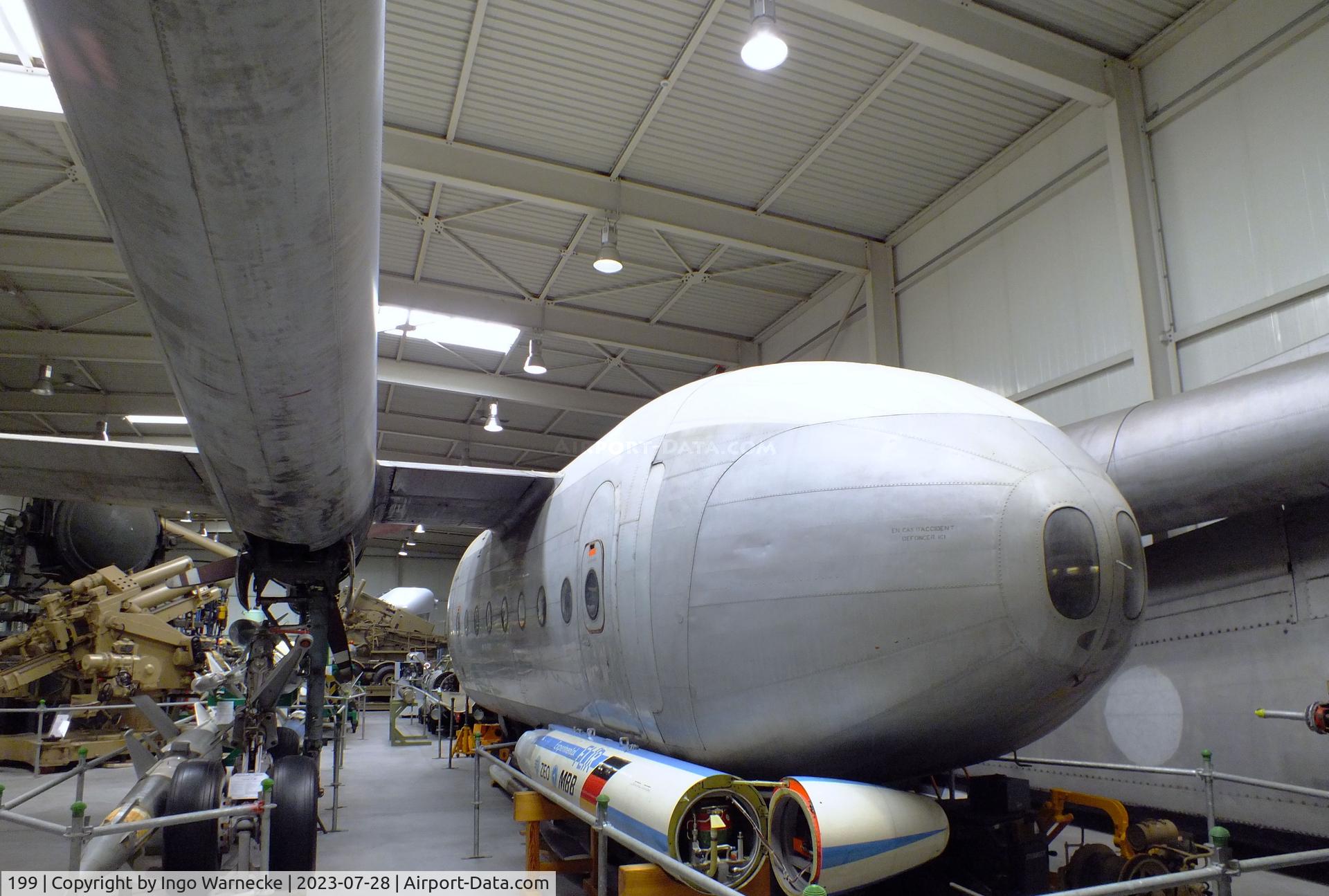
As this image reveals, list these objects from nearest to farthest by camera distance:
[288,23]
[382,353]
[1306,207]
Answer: [288,23] < [1306,207] < [382,353]

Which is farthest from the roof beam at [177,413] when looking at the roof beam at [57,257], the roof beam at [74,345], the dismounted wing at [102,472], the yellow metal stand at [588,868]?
the yellow metal stand at [588,868]

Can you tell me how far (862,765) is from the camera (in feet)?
13.6

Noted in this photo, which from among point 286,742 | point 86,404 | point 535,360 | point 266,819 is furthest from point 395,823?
point 86,404

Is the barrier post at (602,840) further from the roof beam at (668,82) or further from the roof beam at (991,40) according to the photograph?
the roof beam at (668,82)

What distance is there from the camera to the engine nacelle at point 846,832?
3535 millimetres

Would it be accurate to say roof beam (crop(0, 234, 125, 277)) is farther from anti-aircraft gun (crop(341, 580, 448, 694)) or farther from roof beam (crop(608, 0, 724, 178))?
anti-aircraft gun (crop(341, 580, 448, 694))

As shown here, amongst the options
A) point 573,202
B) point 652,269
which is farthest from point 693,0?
point 652,269

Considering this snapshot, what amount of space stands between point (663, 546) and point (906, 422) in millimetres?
1491

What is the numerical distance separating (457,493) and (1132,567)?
559 cm

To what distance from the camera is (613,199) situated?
482 inches

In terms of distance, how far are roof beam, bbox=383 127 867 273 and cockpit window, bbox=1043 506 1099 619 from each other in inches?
372

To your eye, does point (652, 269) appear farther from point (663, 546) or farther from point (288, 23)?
point (288, 23)

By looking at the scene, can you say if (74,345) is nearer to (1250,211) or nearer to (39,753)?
(39,753)

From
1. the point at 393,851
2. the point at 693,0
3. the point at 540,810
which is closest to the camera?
the point at 540,810
